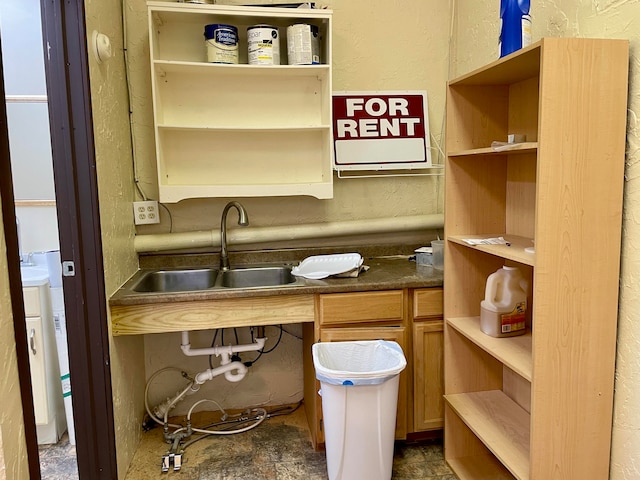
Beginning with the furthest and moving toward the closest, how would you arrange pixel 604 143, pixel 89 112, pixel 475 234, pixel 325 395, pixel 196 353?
pixel 196 353 < pixel 475 234 < pixel 325 395 < pixel 89 112 < pixel 604 143

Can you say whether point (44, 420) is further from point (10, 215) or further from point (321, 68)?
point (321, 68)

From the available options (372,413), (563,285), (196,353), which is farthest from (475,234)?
(196,353)

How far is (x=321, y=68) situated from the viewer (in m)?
2.10

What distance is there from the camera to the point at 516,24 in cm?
140

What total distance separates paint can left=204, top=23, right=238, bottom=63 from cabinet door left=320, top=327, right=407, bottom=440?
4.16 ft

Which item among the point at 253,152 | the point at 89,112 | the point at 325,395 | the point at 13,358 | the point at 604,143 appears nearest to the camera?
the point at 13,358

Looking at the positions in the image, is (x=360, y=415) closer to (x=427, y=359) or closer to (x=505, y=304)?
(x=427, y=359)

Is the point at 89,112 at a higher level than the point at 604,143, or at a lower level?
higher

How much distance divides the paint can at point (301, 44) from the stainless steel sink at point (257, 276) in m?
0.97

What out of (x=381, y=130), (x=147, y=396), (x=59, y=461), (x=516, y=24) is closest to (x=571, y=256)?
(x=516, y=24)

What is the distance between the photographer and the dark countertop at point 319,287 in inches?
70.1

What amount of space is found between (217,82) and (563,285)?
1727 millimetres

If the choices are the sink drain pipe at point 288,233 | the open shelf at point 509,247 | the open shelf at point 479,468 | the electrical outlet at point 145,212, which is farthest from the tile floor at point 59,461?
the open shelf at point 509,247

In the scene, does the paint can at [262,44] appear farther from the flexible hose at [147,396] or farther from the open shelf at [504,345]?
the flexible hose at [147,396]
